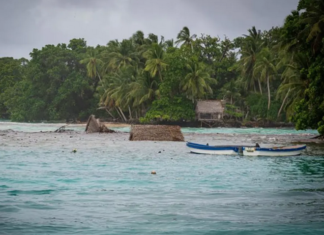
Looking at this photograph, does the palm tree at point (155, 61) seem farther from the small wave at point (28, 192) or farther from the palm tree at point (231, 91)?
the small wave at point (28, 192)

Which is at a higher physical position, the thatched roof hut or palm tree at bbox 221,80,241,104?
palm tree at bbox 221,80,241,104

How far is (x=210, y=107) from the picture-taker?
80062 millimetres

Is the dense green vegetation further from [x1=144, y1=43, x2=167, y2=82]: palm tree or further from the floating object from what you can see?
the floating object

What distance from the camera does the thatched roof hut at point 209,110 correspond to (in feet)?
262

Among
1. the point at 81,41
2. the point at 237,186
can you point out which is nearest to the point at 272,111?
the point at 81,41

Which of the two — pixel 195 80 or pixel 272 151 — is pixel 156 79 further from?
pixel 272 151

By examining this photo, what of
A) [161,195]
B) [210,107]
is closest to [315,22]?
[161,195]

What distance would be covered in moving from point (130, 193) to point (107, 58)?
7963 cm

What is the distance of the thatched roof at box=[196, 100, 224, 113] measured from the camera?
79750 millimetres

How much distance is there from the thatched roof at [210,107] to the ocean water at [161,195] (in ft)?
158

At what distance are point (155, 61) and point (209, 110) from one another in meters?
10.4

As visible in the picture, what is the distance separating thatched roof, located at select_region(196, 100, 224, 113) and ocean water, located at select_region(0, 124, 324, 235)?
48.3 m

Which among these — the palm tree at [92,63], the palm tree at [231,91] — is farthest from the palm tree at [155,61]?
the palm tree at [92,63]

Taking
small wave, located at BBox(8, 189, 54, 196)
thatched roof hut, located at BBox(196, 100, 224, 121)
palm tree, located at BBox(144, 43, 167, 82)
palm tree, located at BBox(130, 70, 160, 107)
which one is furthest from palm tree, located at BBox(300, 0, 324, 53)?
palm tree, located at BBox(130, 70, 160, 107)
